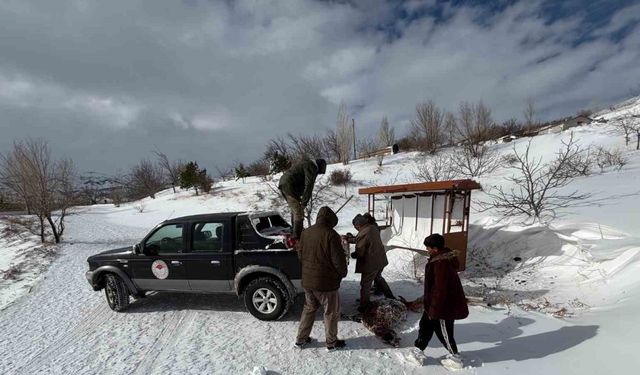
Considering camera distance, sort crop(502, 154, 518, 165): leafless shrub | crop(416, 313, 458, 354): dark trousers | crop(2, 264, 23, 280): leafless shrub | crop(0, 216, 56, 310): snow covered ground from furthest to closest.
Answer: crop(502, 154, 518, 165): leafless shrub
crop(2, 264, 23, 280): leafless shrub
crop(0, 216, 56, 310): snow covered ground
crop(416, 313, 458, 354): dark trousers

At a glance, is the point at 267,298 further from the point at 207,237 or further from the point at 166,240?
the point at 166,240

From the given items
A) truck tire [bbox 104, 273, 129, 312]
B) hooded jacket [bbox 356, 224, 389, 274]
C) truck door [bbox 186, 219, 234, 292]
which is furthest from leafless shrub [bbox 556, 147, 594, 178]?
truck tire [bbox 104, 273, 129, 312]

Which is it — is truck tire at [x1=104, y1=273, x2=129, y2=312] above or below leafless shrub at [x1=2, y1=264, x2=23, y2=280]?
above

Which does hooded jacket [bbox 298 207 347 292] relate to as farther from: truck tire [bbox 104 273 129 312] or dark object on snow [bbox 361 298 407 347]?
truck tire [bbox 104 273 129 312]

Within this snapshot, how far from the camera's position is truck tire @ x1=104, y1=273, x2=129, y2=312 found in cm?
559

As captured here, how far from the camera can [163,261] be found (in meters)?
5.38

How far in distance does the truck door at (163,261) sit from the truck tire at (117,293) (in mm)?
301

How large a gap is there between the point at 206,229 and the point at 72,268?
702cm

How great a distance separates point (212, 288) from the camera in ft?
17.4

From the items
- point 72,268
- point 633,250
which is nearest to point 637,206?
point 633,250

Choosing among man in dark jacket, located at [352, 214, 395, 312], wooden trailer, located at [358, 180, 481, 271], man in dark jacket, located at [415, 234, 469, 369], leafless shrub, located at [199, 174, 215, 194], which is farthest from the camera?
leafless shrub, located at [199, 174, 215, 194]

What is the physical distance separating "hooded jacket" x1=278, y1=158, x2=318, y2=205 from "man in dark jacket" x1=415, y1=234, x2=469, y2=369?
2588 mm

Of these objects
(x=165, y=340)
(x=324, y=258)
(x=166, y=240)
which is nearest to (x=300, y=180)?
(x=324, y=258)

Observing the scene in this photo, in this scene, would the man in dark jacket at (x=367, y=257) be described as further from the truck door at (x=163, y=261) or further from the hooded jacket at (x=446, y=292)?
the truck door at (x=163, y=261)
